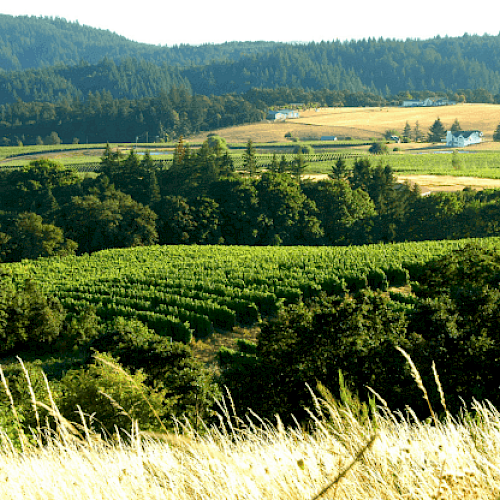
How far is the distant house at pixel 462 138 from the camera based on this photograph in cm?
16300

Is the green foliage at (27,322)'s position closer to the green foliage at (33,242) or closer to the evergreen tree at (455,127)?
the green foliage at (33,242)

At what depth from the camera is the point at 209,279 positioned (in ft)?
159

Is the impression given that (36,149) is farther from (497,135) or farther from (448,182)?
(497,135)

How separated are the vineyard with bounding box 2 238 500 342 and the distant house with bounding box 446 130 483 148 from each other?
11119 centimetres

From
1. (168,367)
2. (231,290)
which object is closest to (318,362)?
(168,367)

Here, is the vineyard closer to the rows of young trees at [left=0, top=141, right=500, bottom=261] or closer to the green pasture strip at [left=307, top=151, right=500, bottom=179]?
the rows of young trees at [left=0, top=141, right=500, bottom=261]

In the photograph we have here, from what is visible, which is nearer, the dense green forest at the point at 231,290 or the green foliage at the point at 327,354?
the dense green forest at the point at 231,290

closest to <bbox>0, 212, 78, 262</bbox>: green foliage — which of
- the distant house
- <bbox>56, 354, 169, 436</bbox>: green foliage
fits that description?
<bbox>56, 354, 169, 436</bbox>: green foliage

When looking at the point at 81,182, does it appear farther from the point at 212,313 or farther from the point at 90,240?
the point at 212,313

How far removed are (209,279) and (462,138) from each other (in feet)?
442

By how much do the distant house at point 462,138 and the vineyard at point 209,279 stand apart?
11119 centimetres

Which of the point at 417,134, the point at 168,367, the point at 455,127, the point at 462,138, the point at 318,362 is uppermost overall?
the point at 455,127

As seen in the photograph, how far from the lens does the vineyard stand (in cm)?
4178

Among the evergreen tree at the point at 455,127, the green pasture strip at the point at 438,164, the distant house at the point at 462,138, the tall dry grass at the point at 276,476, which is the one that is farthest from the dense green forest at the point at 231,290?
the evergreen tree at the point at 455,127
